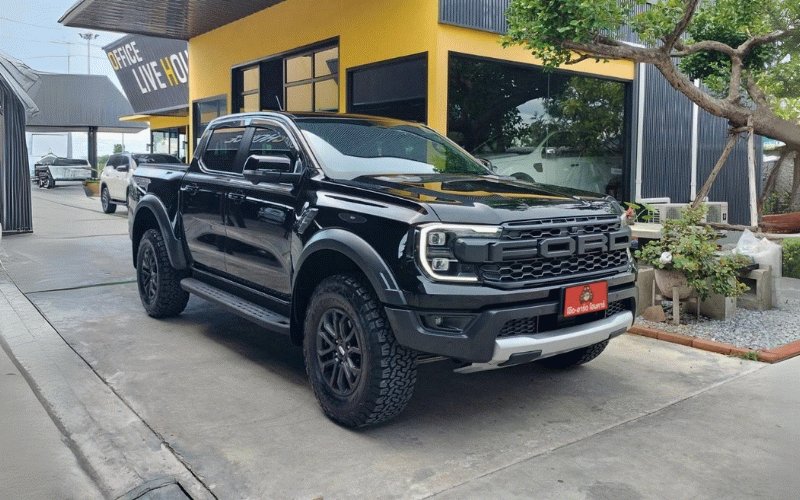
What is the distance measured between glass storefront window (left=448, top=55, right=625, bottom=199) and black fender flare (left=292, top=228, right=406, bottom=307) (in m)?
5.72

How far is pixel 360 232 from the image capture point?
13.9 feet

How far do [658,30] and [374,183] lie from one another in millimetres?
6180

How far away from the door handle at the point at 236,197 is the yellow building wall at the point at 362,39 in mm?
4768

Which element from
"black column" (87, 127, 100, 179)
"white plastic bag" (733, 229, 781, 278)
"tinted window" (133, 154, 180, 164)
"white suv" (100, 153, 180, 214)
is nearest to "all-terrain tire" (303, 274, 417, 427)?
"white plastic bag" (733, 229, 781, 278)

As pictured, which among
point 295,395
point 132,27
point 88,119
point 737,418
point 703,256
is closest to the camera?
point 737,418

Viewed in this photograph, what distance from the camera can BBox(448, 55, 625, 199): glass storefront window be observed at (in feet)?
34.0

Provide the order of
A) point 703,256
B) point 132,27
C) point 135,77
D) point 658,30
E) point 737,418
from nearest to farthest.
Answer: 1. point 737,418
2. point 703,256
3. point 658,30
4. point 132,27
5. point 135,77

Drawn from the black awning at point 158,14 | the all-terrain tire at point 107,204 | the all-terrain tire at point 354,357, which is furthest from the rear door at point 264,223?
the all-terrain tire at point 107,204

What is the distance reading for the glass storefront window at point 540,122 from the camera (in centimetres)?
1037

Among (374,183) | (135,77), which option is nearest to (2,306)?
(374,183)

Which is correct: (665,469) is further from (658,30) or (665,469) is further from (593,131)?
(593,131)

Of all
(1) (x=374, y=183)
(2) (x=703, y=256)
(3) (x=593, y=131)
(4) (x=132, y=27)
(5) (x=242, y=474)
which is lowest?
(5) (x=242, y=474)

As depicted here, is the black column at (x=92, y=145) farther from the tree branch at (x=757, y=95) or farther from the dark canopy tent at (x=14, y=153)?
the tree branch at (x=757, y=95)

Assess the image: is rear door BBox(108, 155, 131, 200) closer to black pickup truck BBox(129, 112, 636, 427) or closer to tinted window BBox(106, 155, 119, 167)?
tinted window BBox(106, 155, 119, 167)
